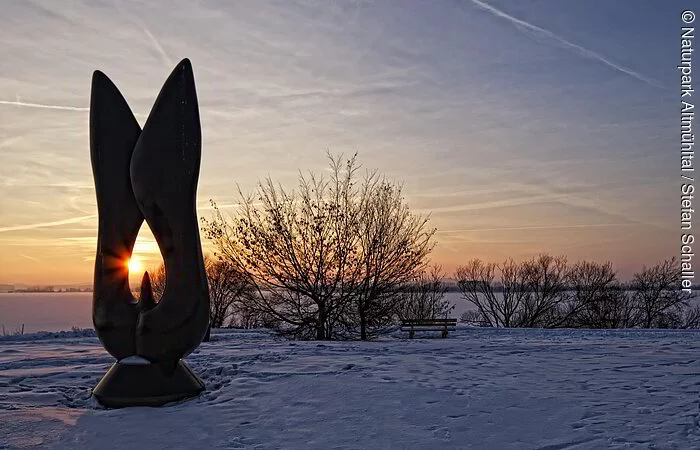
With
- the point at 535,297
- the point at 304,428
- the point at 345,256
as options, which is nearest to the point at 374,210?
the point at 345,256

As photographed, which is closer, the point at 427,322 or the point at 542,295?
the point at 427,322

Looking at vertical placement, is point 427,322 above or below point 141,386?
above

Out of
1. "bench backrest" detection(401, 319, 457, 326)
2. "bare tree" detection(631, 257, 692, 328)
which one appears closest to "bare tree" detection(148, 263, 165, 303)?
"bench backrest" detection(401, 319, 457, 326)

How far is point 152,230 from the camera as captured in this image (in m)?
7.20

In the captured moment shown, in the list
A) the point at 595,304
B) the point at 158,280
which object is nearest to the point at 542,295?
the point at 595,304

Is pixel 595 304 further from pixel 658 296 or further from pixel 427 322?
pixel 427 322

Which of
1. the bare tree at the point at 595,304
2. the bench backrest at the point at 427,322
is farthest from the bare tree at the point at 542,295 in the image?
the bench backrest at the point at 427,322

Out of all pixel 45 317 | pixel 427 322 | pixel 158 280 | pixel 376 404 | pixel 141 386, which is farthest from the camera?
pixel 45 317

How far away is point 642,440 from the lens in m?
5.27

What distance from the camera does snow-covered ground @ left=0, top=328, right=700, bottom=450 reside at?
541cm

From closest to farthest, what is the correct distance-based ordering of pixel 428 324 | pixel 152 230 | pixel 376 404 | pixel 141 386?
pixel 376 404
pixel 141 386
pixel 152 230
pixel 428 324

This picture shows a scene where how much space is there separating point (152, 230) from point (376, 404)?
3.52 meters

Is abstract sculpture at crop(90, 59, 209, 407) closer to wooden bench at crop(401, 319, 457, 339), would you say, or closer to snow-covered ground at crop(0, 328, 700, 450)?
snow-covered ground at crop(0, 328, 700, 450)

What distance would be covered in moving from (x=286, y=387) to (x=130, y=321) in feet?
7.17
